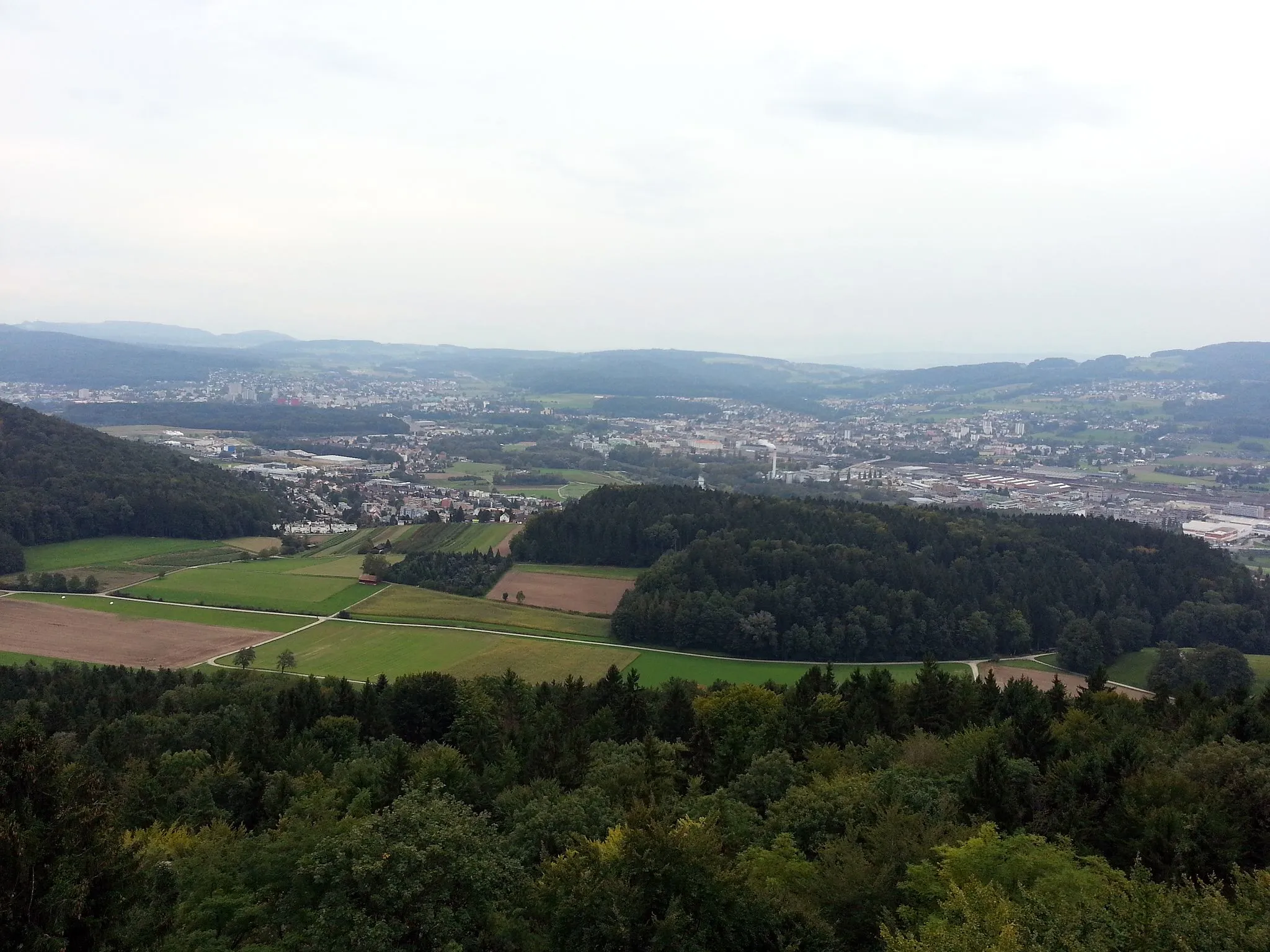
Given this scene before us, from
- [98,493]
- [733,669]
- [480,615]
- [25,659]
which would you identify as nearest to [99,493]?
[98,493]

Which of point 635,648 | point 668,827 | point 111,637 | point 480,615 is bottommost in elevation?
point 635,648

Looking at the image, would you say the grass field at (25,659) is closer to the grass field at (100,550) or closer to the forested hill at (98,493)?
the grass field at (100,550)

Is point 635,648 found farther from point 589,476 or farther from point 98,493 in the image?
point 589,476

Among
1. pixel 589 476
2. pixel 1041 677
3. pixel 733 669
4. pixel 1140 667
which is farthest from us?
pixel 589 476

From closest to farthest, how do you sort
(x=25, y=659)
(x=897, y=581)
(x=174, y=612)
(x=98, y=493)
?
1. (x=25, y=659)
2. (x=174, y=612)
3. (x=897, y=581)
4. (x=98, y=493)

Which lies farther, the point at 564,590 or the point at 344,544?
the point at 344,544

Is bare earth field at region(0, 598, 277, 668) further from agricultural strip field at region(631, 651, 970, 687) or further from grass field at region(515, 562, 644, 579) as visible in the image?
agricultural strip field at region(631, 651, 970, 687)

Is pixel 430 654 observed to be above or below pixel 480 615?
below

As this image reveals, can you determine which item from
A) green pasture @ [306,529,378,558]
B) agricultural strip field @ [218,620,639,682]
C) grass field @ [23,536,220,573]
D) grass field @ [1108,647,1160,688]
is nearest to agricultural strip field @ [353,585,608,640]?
agricultural strip field @ [218,620,639,682]
